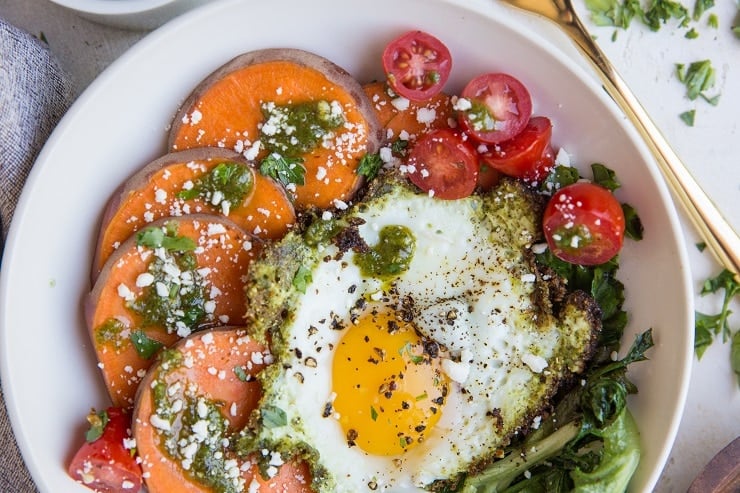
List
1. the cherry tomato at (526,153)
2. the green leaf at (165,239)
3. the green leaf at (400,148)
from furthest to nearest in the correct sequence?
the green leaf at (400,148) → the cherry tomato at (526,153) → the green leaf at (165,239)

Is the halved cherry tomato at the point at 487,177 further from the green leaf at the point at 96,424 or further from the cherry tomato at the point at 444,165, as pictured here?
the green leaf at the point at 96,424

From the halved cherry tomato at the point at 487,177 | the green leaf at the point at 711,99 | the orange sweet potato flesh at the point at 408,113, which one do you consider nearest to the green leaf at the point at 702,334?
the green leaf at the point at 711,99

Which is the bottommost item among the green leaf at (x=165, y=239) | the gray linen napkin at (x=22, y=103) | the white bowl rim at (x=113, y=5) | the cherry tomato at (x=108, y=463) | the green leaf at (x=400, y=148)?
the cherry tomato at (x=108, y=463)

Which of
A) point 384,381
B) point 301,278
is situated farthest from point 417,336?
point 301,278

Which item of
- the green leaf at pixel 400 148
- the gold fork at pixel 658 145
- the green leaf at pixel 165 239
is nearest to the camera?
the green leaf at pixel 165 239

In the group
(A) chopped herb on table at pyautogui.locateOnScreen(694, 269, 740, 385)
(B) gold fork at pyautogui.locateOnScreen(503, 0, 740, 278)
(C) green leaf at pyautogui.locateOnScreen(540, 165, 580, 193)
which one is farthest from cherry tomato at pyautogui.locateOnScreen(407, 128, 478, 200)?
(A) chopped herb on table at pyautogui.locateOnScreen(694, 269, 740, 385)

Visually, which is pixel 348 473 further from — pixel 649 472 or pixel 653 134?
pixel 653 134

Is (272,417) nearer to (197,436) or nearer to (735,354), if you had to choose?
(197,436)
